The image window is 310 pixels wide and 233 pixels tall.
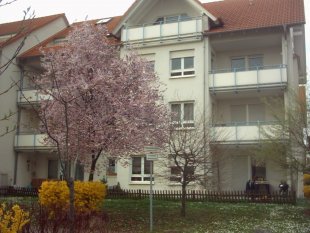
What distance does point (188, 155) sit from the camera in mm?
17500

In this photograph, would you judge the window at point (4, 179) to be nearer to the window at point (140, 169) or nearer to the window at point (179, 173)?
the window at point (140, 169)

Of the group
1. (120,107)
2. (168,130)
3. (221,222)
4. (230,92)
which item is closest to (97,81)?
(120,107)

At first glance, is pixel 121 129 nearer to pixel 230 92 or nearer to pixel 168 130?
pixel 168 130

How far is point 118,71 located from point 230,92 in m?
10.7

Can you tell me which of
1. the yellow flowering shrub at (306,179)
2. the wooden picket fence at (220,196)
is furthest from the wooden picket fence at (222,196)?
the yellow flowering shrub at (306,179)

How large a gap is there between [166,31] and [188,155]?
46.3ft

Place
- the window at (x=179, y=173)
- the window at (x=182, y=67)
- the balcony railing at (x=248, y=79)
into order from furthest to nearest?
the window at (x=182, y=67) → the balcony railing at (x=248, y=79) → the window at (x=179, y=173)

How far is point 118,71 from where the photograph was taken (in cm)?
1994

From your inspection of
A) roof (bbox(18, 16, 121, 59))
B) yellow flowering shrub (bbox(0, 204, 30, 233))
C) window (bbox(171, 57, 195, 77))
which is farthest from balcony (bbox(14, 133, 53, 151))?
yellow flowering shrub (bbox(0, 204, 30, 233))

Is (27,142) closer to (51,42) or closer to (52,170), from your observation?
(52,170)

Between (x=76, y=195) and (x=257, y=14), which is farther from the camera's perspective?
(x=257, y=14)

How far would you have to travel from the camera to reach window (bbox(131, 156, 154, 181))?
29.5 m

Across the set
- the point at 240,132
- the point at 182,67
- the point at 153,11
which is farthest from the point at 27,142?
the point at 240,132

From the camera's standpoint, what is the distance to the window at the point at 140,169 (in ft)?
96.6
